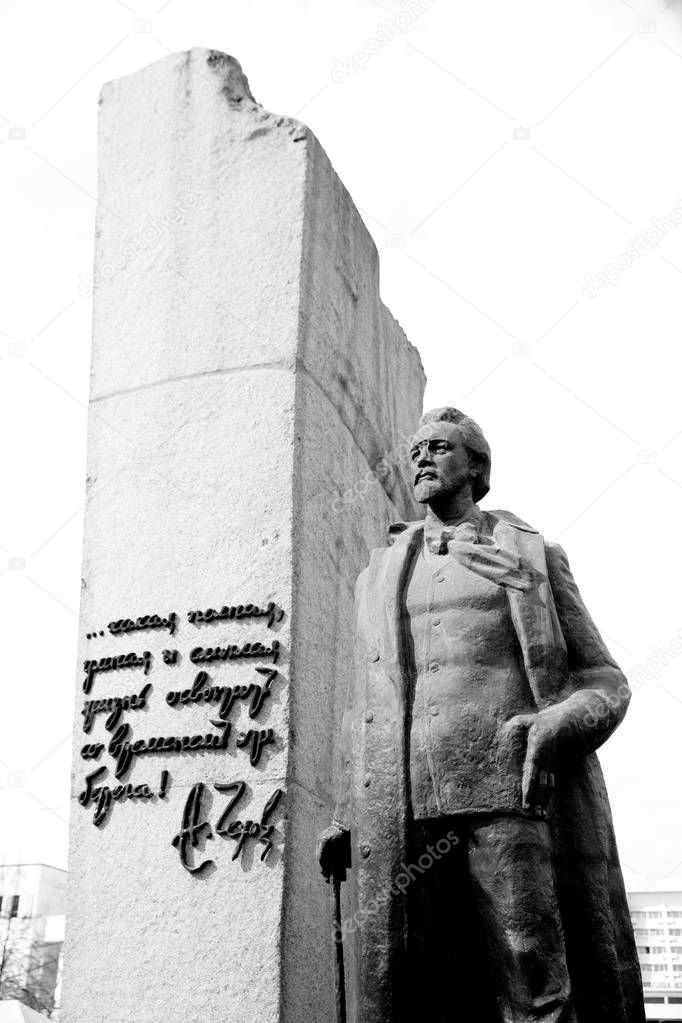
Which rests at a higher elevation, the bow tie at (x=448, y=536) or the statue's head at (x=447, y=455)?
the statue's head at (x=447, y=455)


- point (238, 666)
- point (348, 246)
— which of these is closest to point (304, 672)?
point (238, 666)

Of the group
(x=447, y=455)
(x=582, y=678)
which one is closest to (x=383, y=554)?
(x=447, y=455)

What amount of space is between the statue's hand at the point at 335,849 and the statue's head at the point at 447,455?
1.31 metres

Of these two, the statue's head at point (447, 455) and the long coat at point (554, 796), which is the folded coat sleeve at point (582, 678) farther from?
the statue's head at point (447, 455)

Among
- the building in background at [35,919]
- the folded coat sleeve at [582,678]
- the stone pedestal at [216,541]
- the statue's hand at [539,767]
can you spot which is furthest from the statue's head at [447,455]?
the building in background at [35,919]

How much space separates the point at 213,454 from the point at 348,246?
5.95 ft

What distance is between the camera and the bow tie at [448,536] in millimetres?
4971

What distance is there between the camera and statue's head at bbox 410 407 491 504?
5.05 meters

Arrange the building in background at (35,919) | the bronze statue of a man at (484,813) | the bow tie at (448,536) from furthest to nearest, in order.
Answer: the building in background at (35,919) < the bow tie at (448,536) < the bronze statue of a man at (484,813)

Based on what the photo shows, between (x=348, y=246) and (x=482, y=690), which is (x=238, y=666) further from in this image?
(x=348, y=246)

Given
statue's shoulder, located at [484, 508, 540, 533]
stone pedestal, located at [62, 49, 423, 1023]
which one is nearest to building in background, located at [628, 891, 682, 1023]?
stone pedestal, located at [62, 49, 423, 1023]

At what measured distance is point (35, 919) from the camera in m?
39.4

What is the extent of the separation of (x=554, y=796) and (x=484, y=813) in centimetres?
28

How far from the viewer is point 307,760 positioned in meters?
6.18
